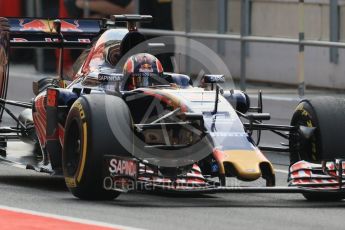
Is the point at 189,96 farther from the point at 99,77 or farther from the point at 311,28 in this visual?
the point at 311,28

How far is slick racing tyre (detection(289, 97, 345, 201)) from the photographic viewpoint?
12977 millimetres

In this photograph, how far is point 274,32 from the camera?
78.1 feet

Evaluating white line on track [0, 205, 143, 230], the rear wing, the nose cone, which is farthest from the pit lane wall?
white line on track [0, 205, 143, 230]

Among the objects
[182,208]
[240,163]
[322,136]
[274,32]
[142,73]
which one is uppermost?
[274,32]

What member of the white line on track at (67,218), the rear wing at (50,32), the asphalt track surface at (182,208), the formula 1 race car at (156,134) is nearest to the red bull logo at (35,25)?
the rear wing at (50,32)

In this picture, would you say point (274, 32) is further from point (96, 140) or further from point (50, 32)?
point (96, 140)

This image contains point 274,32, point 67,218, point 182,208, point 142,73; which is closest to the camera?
point 67,218

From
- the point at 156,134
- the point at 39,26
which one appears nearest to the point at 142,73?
the point at 156,134

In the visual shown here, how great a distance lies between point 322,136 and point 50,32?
4.17 m

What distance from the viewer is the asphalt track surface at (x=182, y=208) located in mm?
11258

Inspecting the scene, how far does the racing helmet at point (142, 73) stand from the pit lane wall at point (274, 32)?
27.4ft

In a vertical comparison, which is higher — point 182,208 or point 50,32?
point 50,32

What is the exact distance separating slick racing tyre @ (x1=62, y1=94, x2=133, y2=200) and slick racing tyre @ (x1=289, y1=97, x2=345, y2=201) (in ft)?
5.85

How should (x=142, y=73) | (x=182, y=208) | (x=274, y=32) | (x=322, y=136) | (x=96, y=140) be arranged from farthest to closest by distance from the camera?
(x=274, y=32) < (x=142, y=73) < (x=322, y=136) < (x=96, y=140) < (x=182, y=208)
